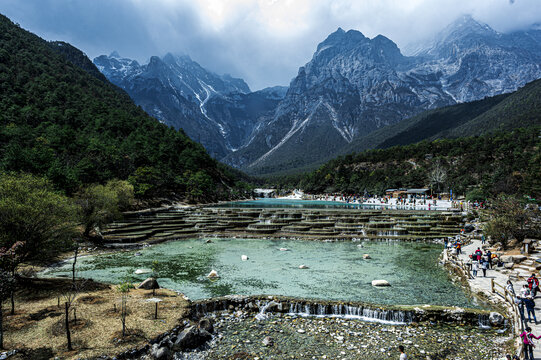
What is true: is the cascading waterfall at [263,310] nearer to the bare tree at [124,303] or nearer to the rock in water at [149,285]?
the bare tree at [124,303]

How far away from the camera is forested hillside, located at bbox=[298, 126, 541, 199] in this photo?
99.8 m

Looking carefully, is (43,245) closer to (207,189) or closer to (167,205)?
(167,205)

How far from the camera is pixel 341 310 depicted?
62.3 feet

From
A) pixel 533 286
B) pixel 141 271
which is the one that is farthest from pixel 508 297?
pixel 141 271

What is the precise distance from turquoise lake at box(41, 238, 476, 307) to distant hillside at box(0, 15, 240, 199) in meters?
44.5

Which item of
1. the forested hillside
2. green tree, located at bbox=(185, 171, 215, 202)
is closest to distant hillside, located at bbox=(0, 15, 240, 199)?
green tree, located at bbox=(185, 171, 215, 202)

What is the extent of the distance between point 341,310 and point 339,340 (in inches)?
147

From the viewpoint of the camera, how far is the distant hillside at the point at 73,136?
7581 centimetres

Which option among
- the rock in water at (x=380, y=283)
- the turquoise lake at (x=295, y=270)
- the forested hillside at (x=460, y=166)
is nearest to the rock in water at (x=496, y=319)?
the turquoise lake at (x=295, y=270)

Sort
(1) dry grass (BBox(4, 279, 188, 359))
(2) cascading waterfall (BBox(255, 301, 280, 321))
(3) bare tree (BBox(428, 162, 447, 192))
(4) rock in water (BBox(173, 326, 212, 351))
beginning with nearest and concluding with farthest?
(1) dry grass (BBox(4, 279, 188, 359)) < (4) rock in water (BBox(173, 326, 212, 351)) < (2) cascading waterfall (BBox(255, 301, 280, 321)) < (3) bare tree (BBox(428, 162, 447, 192))

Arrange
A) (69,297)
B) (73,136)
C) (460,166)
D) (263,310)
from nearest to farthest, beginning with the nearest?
1. (69,297)
2. (263,310)
3. (73,136)
4. (460,166)

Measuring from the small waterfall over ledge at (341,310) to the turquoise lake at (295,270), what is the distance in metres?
2.20

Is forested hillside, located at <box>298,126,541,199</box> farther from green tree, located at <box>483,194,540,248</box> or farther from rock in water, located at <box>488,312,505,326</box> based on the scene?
rock in water, located at <box>488,312,505,326</box>

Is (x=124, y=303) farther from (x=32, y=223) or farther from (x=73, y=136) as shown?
(x=73, y=136)
